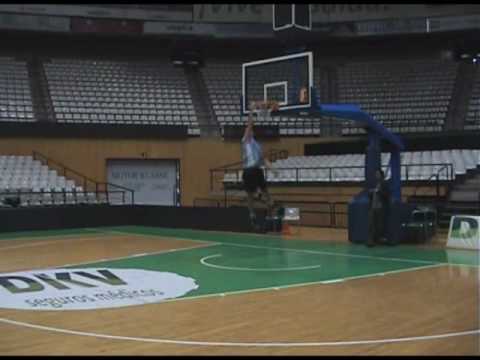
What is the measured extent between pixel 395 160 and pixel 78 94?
15.5 metres

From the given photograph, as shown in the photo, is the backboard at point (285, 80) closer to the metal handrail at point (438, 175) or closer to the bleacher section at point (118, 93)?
the metal handrail at point (438, 175)

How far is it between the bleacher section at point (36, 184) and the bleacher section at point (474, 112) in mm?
14386

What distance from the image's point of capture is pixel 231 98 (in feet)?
93.0

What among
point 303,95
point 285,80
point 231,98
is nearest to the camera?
point 303,95

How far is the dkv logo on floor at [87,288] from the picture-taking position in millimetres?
8297

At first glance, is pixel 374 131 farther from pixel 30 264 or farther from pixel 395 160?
pixel 30 264

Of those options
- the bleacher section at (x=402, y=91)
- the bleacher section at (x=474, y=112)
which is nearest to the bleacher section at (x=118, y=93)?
the bleacher section at (x=402, y=91)

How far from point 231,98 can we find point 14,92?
9.14m

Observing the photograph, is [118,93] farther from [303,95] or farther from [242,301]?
[242,301]

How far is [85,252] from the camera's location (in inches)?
548

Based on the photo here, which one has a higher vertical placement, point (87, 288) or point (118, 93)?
point (118, 93)

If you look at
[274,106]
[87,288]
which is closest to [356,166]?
[274,106]

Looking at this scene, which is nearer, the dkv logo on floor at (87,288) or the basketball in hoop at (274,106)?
the dkv logo on floor at (87,288)

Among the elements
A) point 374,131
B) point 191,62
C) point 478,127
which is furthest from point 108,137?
point 478,127
